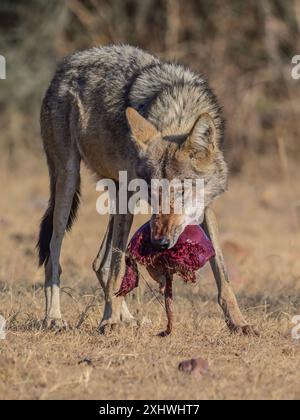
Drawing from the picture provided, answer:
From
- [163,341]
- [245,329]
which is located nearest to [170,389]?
[163,341]

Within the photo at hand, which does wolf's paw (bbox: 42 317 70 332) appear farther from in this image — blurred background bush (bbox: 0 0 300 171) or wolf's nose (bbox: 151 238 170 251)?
blurred background bush (bbox: 0 0 300 171)

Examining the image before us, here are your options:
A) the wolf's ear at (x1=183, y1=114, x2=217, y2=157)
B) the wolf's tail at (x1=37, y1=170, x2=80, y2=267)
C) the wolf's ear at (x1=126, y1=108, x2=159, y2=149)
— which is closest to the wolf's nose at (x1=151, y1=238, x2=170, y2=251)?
the wolf's ear at (x1=183, y1=114, x2=217, y2=157)

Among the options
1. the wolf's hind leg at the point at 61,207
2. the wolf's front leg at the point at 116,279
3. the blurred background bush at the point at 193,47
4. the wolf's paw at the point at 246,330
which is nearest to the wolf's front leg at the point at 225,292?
the wolf's paw at the point at 246,330

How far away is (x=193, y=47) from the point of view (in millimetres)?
15141

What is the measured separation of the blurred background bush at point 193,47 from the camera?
14648 millimetres

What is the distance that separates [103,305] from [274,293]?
1.53 m

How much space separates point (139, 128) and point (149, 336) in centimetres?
136

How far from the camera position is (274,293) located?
719 cm

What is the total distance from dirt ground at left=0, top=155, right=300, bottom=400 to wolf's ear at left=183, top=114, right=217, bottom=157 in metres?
1.16

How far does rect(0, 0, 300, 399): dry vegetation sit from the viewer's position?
461 cm

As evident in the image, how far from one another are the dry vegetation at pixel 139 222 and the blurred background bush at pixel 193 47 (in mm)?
24

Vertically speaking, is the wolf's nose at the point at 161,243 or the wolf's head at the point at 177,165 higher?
the wolf's head at the point at 177,165

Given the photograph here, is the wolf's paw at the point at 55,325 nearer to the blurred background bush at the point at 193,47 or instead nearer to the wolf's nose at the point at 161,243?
the wolf's nose at the point at 161,243

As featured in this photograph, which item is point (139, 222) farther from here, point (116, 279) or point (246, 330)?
point (246, 330)
